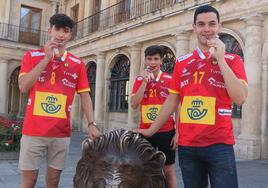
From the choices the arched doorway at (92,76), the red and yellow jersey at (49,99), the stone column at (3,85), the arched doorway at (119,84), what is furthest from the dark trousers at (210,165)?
the stone column at (3,85)

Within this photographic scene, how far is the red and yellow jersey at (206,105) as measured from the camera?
244 centimetres

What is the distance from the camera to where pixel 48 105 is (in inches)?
124

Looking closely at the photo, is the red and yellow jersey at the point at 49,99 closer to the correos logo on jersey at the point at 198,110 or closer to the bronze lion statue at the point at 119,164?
the bronze lion statue at the point at 119,164

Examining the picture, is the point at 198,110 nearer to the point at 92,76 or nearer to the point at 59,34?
the point at 59,34

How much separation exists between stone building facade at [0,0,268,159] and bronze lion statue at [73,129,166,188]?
300 inches

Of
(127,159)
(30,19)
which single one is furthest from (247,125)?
(30,19)

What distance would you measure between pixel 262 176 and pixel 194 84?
511cm

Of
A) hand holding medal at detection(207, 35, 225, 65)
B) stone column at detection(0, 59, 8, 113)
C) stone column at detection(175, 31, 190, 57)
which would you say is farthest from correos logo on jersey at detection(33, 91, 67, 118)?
stone column at detection(0, 59, 8, 113)

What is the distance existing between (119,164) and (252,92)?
8.06 m

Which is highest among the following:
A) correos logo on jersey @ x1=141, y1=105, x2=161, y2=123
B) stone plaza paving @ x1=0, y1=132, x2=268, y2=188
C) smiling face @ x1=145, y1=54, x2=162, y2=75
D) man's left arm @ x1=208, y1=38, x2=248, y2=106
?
smiling face @ x1=145, y1=54, x2=162, y2=75

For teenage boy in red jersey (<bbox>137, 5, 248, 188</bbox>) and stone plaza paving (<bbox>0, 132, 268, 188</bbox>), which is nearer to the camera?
teenage boy in red jersey (<bbox>137, 5, 248, 188</bbox>)

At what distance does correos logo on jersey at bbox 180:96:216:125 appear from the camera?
2459 millimetres

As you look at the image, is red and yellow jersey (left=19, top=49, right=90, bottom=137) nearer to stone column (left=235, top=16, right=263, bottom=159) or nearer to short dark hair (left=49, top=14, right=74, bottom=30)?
short dark hair (left=49, top=14, right=74, bottom=30)

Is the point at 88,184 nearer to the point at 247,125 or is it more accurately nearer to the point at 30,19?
the point at 247,125
